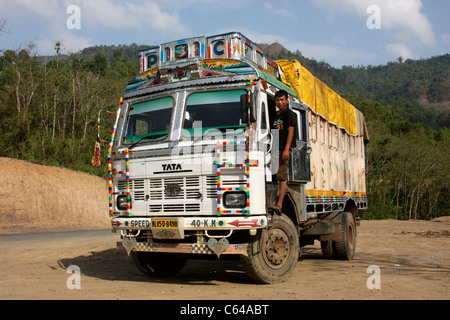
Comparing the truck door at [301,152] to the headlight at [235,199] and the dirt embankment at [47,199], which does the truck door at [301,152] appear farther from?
the dirt embankment at [47,199]

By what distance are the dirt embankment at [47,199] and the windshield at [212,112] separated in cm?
1878

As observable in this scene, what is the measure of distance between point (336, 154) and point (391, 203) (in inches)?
1293

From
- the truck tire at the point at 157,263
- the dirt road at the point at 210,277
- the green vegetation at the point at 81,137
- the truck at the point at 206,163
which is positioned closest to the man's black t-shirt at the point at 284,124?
the truck at the point at 206,163

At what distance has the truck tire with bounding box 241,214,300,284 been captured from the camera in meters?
6.55

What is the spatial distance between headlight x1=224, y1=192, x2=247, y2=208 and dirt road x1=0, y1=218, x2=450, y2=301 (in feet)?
4.09

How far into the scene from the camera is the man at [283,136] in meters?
6.96

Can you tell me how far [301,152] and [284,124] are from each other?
38.3 inches

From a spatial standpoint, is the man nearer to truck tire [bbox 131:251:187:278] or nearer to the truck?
the truck

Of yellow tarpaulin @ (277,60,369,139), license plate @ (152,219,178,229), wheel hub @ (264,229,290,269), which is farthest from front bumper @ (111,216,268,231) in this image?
yellow tarpaulin @ (277,60,369,139)

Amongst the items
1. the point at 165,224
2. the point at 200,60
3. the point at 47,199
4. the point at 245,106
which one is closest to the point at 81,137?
the point at 47,199

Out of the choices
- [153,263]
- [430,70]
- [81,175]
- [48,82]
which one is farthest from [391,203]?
[430,70]

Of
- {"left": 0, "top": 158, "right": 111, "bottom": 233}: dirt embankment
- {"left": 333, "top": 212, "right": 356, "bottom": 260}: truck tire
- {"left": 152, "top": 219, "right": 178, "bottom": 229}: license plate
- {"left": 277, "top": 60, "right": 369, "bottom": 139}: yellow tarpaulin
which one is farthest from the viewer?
{"left": 0, "top": 158, "right": 111, "bottom": 233}: dirt embankment

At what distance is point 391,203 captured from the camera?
40812 mm

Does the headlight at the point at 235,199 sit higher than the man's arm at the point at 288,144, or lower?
lower
